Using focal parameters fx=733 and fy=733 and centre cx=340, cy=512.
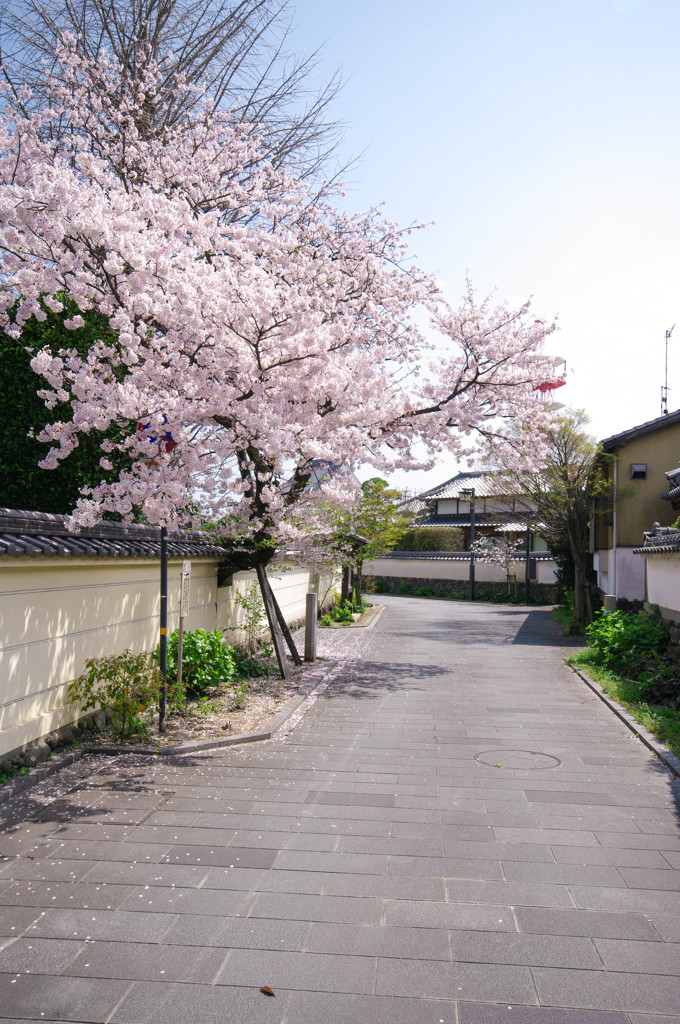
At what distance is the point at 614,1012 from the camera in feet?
10.8

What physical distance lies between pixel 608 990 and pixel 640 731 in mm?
5960

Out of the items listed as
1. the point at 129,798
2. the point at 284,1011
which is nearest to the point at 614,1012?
the point at 284,1011

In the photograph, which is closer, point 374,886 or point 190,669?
point 374,886

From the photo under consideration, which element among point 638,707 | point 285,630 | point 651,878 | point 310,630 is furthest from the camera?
point 310,630

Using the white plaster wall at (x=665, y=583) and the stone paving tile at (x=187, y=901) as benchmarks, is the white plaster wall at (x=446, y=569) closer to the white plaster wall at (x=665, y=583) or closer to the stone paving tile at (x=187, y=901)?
the white plaster wall at (x=665, y=583)

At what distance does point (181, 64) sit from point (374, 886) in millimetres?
12394

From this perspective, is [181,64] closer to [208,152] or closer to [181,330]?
[208,152]

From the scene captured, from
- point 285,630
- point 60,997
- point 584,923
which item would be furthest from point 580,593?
point 60,997

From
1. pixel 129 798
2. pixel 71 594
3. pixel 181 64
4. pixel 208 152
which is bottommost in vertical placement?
pixel 129 798

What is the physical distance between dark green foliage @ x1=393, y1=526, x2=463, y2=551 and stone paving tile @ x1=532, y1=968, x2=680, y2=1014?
43519 mm

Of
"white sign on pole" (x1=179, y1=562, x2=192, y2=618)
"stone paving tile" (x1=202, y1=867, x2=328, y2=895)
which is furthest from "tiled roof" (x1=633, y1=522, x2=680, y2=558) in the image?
"stone paving tile" (x1=202, y1=867, x2=328, y2=895)

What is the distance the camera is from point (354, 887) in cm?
458

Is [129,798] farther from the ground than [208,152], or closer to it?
closer to it

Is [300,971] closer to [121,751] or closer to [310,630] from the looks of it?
[121,751]
